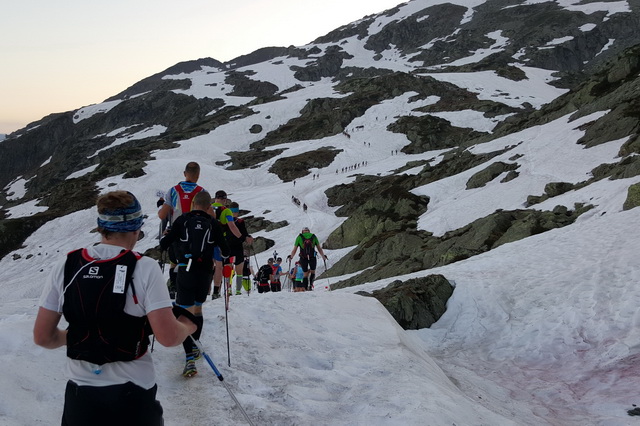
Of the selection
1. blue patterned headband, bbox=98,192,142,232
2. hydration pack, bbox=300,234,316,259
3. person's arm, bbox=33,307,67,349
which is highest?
blue patterned headband, bbox=98,192,142,232

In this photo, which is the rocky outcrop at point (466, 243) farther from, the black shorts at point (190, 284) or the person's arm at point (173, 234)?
the person's arm at point (173, 234)

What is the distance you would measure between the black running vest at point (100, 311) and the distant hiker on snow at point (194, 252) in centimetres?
341

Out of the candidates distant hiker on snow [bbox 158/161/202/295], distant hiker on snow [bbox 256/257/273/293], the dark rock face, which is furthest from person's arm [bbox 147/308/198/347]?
distant hiker on snow [bbox 256/257/273/293]

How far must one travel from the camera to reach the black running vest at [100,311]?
276cm

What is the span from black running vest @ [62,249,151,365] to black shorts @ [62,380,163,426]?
193mm

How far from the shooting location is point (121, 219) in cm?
302

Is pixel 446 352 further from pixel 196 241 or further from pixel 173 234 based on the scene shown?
pixel 173 234

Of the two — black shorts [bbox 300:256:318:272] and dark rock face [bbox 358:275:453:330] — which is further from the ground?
black shorts [bbox 300:256:318:272]

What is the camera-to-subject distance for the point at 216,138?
10200 cm

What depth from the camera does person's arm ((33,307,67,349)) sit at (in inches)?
116

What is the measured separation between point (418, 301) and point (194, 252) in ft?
30.2

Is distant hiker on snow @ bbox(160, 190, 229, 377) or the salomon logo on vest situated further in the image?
distant hiker on snow @ bbox(160, 190, 229, 377)

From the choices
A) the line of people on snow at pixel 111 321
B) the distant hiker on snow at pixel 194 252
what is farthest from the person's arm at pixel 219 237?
the line of people on snow at pixel 111 321

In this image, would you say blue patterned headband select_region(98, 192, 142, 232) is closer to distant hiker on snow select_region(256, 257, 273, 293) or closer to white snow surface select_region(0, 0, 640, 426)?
white snow surface select_region(0, 0, 640, 426)
